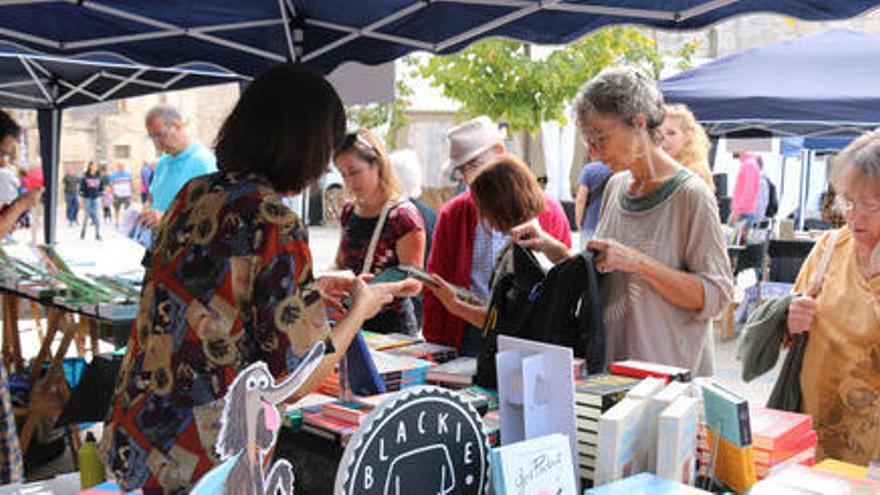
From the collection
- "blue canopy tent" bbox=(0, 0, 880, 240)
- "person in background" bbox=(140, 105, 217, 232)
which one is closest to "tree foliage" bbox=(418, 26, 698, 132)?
"person in background" bbox=(140, 105, 217, 232)

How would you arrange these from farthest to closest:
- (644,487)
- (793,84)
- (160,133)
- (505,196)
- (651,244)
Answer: (160,133)
(793,84)
(505,196)
(651,244)
(644,487)

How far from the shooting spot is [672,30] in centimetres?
279

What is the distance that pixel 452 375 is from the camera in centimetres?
192

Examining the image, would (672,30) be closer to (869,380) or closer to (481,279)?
(481,279)

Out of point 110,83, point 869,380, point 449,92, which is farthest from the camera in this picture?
point 449,92

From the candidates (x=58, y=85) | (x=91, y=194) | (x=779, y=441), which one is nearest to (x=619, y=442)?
(x=779, y=441)

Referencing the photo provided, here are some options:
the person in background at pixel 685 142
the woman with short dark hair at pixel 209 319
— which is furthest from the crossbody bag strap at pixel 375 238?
the woman with short dark hair at pixel 209 319

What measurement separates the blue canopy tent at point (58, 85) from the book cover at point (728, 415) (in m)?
4.62

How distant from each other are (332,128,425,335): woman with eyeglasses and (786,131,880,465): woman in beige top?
1.40 m

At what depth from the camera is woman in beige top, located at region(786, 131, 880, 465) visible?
6.20 feet

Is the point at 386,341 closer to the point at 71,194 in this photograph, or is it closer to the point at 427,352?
the point at 427,352

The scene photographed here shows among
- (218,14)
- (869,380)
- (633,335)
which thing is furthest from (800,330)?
(218,14)

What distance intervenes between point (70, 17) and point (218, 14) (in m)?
0.57

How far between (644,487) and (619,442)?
0.25ft
